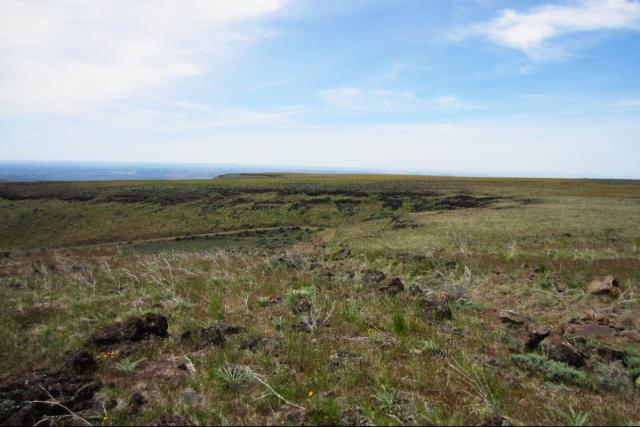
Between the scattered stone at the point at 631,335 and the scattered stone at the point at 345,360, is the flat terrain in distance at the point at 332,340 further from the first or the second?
the scattered stone at the point at 631,335

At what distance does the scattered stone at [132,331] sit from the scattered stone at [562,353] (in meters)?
8.09

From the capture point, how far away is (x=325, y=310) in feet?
33.2

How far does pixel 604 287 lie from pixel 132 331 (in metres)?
15.1

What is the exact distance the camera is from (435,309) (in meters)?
9.98

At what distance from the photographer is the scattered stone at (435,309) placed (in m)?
9.73

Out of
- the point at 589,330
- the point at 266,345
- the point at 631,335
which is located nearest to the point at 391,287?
the point at 589,330

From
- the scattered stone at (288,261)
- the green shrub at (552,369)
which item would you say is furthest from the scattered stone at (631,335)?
the scattered stone at (288,261)

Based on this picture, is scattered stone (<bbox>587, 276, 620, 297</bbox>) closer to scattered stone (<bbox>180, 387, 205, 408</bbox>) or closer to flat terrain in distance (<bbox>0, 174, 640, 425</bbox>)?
flat terrain in distance (<bbox>0, 174, 640, 425</bbox>)

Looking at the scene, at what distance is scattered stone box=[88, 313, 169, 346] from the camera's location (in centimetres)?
788

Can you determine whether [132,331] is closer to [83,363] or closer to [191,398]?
[83,363]

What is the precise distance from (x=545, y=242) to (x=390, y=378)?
2180 centimetres

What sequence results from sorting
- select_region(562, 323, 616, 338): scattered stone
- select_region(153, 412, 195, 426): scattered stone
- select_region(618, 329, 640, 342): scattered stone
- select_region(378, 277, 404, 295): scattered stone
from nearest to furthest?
select_region(153, 412, 195, 426): scattered stone
select_region(618, 329, 640, 342): scattered stone
select_region(562, 323, 616, 338): scattered stone
select_region(378, 277, 404, 295): scattered stone

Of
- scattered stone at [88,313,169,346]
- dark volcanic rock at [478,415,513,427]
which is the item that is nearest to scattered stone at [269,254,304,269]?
scattered stone at [88,313,169,346]

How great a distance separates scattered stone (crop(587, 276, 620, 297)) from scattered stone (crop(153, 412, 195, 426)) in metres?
13.9
